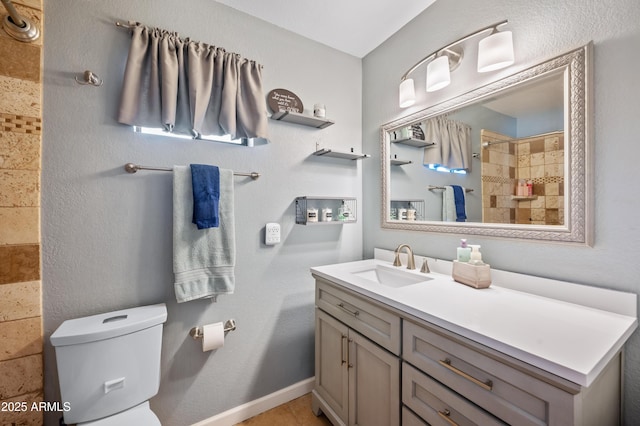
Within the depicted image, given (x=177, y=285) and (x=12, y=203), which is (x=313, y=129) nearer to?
(x=177, y=285)

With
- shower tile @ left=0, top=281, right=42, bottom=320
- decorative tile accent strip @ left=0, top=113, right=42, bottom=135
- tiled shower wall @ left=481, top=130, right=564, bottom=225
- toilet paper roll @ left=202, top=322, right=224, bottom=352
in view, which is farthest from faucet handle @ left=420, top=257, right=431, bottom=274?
decorative tile accent strip @ left=0, top=113, right=42, bottom=135

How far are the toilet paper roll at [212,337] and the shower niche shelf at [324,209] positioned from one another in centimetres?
80

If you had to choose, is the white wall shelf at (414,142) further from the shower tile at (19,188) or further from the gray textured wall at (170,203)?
the shower tile at (19,188)

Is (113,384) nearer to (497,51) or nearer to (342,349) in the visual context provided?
(342,349)

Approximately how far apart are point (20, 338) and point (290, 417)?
4.63 ft

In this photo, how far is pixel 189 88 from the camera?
1361 millimetres

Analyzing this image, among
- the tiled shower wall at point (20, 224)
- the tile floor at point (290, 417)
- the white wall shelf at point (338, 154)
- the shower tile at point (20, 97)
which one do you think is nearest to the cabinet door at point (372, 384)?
the tile floor at point (290, 417)

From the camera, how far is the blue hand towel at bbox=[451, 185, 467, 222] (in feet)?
4.58

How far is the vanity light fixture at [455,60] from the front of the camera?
114cm

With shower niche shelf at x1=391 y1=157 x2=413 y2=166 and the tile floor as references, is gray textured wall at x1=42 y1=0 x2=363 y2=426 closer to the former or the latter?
the tile floor

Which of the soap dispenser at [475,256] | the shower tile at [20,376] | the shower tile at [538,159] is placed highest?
the shower tile at [538,159]

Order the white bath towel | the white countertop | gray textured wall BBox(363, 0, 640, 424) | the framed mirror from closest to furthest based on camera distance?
the white countertop, gray textured wall BBox(363, 0, 640, 424), the framed mirror, the white bath towel

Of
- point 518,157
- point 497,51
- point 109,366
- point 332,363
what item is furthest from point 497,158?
point 109,366

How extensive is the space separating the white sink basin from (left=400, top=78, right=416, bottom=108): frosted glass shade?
1.06m
